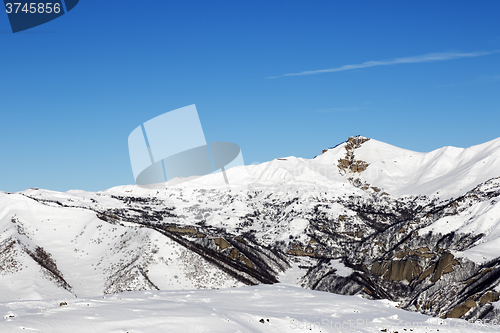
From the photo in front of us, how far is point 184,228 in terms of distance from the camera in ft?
554

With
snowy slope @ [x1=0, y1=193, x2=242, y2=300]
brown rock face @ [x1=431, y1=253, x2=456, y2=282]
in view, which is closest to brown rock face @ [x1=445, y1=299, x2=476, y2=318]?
brown rock face @ [x1=431, y1=253, x2=456, y2=282]

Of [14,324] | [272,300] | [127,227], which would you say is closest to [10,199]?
[127,227]

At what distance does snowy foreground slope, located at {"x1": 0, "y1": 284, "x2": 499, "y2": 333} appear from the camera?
2383 cm

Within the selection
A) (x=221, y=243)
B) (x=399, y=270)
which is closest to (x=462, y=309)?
(x=399, y=270)

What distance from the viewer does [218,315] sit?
92.4ft

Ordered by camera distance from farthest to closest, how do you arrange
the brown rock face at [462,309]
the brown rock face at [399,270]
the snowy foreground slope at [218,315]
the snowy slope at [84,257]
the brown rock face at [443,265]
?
the brown rock face at [399,270]
the brown rock face at [443,265]
the brown rock face at [462,309]
the snowy slope at [84,257]
the snowy foreground slope at [218,315]

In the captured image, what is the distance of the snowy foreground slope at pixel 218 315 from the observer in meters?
23.8

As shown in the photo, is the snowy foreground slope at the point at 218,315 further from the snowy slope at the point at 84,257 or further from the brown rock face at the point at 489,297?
the brown rock face at the point at 489,297

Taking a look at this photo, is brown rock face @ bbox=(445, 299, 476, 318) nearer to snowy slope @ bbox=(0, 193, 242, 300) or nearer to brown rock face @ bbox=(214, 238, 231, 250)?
snowy slope @ bbox=(0, 193, 242, 300)

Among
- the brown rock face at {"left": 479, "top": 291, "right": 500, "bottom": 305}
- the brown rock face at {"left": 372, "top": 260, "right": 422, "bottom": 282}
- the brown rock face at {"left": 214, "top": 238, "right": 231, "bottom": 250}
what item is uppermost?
the brown rock face at {"left": 214, "top": 238, "right": 231, "bottom": 250}

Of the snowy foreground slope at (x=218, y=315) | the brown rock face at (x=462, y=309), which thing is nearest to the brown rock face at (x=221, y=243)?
the brown rock face at (x=462, y=309)

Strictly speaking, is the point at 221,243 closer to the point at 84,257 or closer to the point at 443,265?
the point at 84,257

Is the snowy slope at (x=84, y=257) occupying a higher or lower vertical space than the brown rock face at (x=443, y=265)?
higher

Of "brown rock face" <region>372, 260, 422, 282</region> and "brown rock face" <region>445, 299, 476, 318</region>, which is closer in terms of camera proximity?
"brown rock face" <region>445, 299, 476, 318</region>
